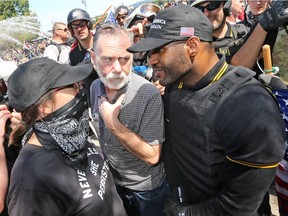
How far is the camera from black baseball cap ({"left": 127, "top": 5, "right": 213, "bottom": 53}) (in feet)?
4.76

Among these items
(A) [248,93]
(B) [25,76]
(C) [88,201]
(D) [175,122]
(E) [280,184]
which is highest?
(B) [25,76]

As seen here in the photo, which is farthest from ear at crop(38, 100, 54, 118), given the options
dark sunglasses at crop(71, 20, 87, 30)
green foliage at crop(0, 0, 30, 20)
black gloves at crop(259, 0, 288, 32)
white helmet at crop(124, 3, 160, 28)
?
green foliage at crop(0, 0, 30, 20)

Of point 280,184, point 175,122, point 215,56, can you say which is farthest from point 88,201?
point 280,184

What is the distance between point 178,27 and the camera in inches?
57.1

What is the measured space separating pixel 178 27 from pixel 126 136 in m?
0.80

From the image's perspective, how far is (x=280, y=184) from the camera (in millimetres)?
2043

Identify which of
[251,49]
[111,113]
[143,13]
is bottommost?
[111,113]

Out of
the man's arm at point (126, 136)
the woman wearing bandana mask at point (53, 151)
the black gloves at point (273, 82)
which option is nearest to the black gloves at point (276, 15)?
the black gloves at point (273, 82)

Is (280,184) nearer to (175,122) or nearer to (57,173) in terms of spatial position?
(175,122)

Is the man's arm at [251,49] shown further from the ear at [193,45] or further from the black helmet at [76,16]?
the black helmet at [76,16]

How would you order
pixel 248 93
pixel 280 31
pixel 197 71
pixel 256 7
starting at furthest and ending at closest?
pixel 256 7
pixel 280 31
pixel 197 71
pixel 248 93

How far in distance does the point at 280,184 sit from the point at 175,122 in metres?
1.04

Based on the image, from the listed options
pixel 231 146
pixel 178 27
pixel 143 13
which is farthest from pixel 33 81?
pixel 143 13

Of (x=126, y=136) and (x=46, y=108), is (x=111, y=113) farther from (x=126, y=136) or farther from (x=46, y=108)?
(x=46, y=108)
